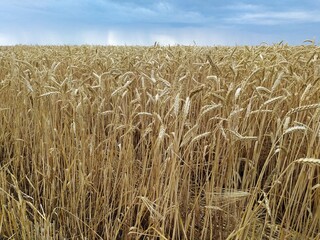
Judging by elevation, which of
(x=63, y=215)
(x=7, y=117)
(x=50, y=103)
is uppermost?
(x=50, y=103)

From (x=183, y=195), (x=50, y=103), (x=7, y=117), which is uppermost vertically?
(x=50, y=103)

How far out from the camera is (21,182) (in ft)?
6.13

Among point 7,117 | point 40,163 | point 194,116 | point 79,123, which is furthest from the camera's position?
point 7,117

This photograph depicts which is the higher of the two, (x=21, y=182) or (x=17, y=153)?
(x=17, y=153)

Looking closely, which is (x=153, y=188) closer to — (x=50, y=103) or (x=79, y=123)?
(x=79, y=123)

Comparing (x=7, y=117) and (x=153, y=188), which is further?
(x=7, y=117)

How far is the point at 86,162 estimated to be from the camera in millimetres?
1559

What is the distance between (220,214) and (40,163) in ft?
3.19

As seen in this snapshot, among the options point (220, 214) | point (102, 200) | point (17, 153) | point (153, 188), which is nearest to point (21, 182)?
point (17, 153)

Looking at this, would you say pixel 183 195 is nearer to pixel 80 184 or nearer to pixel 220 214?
pixel 220 214

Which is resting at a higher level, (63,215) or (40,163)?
(40,163)

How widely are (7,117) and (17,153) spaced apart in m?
0.58

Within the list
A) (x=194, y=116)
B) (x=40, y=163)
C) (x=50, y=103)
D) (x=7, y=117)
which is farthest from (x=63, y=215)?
(x=7, y=117)

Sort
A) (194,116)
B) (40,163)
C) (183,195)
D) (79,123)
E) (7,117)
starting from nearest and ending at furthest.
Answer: (183,195), (79,123), (40,163), (194,116), (7,117)
